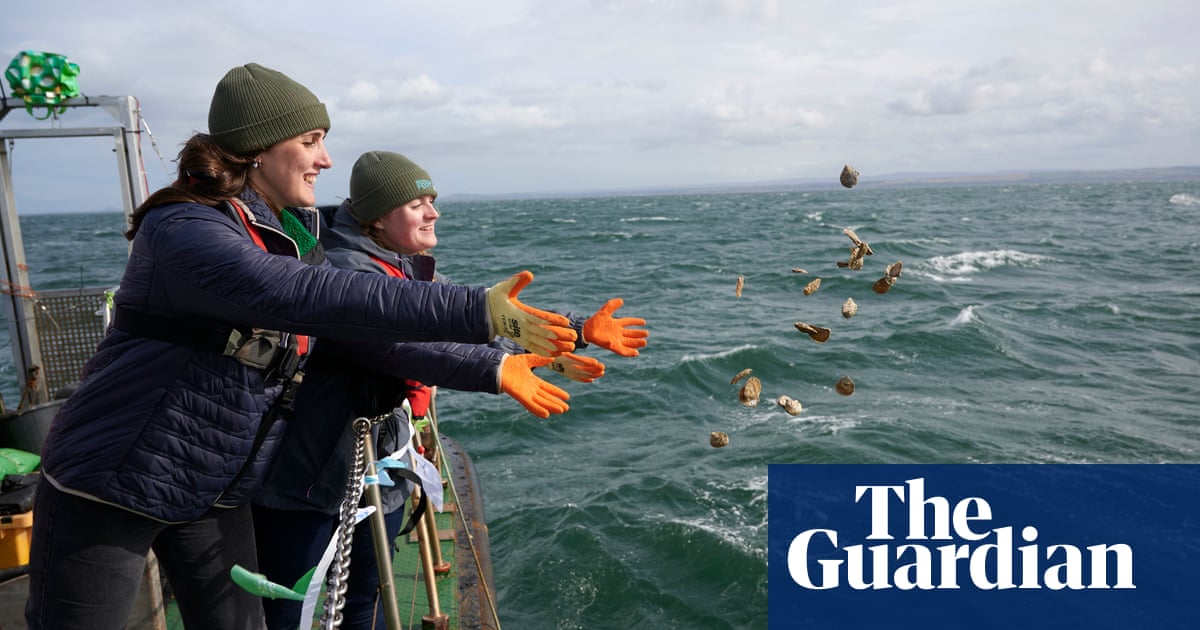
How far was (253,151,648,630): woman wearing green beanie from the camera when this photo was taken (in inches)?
75.9

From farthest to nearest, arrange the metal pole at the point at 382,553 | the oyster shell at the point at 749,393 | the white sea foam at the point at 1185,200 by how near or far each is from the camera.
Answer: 1. the white sea foam at the point at 1185,200
2. the oyster shell at the point at 749,393
3. the metal pole at the point at 382,553

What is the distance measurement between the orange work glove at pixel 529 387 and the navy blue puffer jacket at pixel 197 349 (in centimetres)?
35

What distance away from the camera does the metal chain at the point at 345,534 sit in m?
1.61

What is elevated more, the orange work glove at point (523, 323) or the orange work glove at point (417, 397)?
the orange work glove at point (523, 323)

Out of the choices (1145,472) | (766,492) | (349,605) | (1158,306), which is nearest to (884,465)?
(766,492)

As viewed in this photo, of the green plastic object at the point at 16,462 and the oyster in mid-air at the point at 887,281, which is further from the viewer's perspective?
the oyster in mid-air at the point at 887,281

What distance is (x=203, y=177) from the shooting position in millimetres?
1687

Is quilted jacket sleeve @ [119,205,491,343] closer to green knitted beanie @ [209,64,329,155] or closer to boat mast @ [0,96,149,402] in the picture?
green knitted beanie @ [209,64,329,155]

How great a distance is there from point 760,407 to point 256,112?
10.5m

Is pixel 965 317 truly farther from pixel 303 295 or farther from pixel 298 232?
pixel 303 295

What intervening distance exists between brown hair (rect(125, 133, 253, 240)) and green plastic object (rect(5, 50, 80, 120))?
4.12 meters

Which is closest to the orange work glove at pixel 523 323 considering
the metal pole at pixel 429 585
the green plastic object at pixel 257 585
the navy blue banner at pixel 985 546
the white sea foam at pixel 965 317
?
the green plastic object at pixel 257 585

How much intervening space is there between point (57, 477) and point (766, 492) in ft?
24.9

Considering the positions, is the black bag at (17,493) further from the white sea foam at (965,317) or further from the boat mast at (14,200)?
the white sea foam at (965,317)
